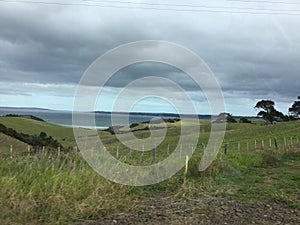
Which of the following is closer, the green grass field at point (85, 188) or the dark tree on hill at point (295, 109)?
the green grass field at point (85, 188)

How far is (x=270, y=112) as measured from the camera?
77.5m

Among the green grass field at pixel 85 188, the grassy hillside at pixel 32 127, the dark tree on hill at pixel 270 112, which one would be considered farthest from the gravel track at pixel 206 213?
the dark tree on hill at pixel 270 112

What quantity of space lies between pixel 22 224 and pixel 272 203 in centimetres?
494

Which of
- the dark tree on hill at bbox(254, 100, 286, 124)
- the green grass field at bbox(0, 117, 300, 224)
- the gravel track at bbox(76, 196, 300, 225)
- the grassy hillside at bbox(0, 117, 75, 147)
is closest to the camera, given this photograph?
the green grass field at bbox(0, 117, 300, 224)

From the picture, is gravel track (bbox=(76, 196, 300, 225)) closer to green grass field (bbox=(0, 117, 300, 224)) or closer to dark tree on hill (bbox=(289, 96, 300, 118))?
green grass field (bbox=(0, 117, 300, 224))

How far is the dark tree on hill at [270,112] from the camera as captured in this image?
77.1 m

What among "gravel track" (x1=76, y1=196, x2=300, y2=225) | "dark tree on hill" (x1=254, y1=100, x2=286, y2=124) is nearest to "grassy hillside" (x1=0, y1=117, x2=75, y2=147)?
"dark tree on hill" (x1=254, y1=100, x2=286, y2=124)

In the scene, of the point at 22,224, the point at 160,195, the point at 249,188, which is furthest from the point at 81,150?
the point at 249,188

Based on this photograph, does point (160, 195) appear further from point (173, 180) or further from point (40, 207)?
point (40, 207)

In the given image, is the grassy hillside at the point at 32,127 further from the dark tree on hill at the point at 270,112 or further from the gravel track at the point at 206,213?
the gravel track at the point at 206,213

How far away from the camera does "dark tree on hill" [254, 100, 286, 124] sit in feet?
253

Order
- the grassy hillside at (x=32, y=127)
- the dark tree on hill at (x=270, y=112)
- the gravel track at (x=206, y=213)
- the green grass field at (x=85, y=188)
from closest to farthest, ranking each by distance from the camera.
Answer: the green grass field at (x=85, y=188), the gravel track at (x=206, y=213), the grassy hillside at (x=32, y=127), the dark tree on hill at (x=270, y=112)

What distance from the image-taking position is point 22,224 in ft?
17.9

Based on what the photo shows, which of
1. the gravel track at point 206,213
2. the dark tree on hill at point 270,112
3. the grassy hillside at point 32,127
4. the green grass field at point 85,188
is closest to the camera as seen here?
the green grass field at point 85,188
